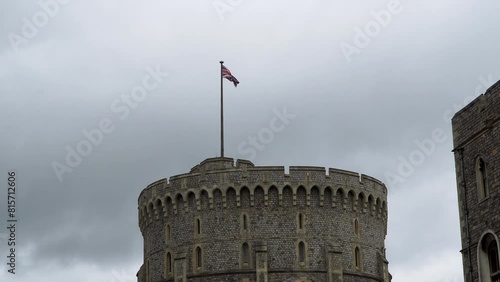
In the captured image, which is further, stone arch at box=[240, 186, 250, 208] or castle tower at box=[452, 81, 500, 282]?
stone arch at box=[240, 186, 250, 208]

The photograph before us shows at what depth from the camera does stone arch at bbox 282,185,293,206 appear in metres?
60.3

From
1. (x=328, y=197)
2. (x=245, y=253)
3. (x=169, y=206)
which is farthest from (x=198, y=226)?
(x=328, y=197)

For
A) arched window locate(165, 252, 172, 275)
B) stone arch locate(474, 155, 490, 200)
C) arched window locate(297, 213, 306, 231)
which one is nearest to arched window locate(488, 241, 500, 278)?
stone arch locate(474, 155, 490, 200)

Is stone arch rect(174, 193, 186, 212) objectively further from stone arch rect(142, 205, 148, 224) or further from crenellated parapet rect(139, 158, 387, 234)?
stone arch rect(142, 205, 148, 224)

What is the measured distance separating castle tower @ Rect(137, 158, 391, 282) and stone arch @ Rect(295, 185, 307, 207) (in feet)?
0.20

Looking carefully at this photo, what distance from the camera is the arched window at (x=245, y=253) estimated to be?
5931 centimetres

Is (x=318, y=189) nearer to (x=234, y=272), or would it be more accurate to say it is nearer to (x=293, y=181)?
(x=293, y=181)

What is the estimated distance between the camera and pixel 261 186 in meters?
60.2

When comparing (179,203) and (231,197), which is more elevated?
(179,203)

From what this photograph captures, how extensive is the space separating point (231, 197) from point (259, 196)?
5.58 feet

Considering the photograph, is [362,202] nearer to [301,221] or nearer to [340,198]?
[340,198]

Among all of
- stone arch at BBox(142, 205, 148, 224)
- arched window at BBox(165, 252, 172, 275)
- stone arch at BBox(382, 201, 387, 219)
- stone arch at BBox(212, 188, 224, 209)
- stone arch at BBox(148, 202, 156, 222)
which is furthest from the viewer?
stone arch at BBox(142, 205, 148, 224)

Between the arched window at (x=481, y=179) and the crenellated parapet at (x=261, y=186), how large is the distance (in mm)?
23206

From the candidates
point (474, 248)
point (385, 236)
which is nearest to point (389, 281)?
point (385, 236)
